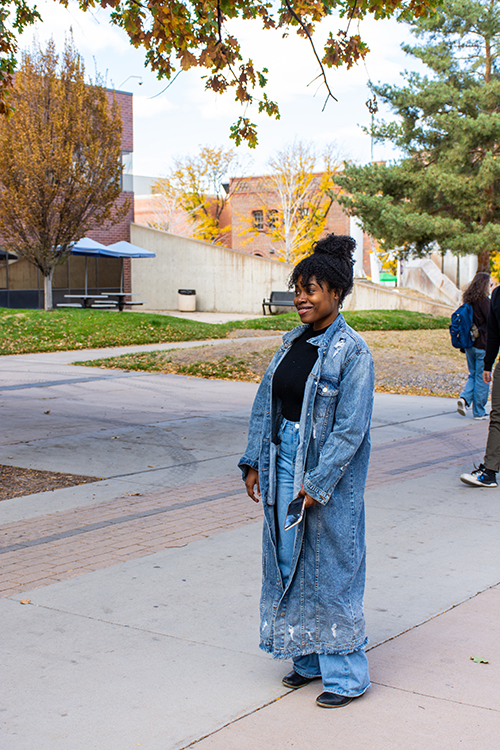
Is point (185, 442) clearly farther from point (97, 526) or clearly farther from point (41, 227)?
point (41, 227)

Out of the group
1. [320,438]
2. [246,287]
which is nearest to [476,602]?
[320,438]

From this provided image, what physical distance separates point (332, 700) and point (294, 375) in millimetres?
1266

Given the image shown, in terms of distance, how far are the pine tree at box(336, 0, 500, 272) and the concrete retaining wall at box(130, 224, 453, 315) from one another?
9137 mm

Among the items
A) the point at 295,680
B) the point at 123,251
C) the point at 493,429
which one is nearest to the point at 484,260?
the point at 123,251

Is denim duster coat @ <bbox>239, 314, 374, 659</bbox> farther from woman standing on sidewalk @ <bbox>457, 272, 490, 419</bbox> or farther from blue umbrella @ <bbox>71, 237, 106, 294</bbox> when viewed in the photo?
blue umbrella @ <bbox>71, 237, 106, 294</bbox>

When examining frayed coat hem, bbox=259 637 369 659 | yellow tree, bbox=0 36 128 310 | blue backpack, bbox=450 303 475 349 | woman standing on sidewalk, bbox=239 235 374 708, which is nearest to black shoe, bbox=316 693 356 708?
woman standing on sidewalk, bbox=239 235 374 708

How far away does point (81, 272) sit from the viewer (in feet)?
110

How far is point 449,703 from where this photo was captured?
3.17 metres

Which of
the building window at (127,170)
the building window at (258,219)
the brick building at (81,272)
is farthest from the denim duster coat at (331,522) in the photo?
the building window at (258,219)

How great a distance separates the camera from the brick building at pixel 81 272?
31.2 metres

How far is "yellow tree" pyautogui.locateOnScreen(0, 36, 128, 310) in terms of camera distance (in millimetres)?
22797

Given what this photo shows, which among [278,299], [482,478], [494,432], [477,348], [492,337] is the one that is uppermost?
[278,299]

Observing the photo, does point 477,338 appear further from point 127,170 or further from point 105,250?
point 127,170

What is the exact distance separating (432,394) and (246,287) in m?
23.1
